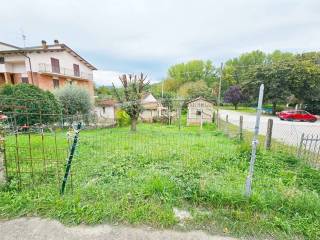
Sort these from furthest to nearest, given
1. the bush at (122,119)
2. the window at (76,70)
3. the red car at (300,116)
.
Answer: the window at (76,70) < the red car at (300,116) < the bush at (122,119)

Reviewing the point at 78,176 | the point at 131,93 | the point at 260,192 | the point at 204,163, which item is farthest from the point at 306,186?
the point at 131,93

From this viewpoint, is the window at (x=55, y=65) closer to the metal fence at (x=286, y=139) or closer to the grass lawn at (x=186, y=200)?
the metal fence at (x=286, y=139)

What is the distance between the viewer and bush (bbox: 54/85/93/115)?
1577cm

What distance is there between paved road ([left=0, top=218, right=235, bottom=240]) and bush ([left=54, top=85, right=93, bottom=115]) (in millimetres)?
→ 14337

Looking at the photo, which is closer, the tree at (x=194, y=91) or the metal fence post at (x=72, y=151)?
the metal fence post at (x=72, y=151)

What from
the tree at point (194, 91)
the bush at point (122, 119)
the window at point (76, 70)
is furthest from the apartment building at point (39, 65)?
the tree at point (194, 91)

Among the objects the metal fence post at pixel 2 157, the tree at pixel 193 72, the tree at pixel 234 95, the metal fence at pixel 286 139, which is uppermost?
the tree at pixel 193 72

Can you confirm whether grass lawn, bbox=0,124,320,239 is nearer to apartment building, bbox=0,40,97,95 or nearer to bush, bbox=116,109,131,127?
bush, bbox=116,109,131,127

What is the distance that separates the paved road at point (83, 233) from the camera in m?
2.25

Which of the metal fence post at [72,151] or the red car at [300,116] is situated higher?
Result: the metal fence post at [72,151]

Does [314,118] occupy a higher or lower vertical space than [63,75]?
lower

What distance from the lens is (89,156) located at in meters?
5.46

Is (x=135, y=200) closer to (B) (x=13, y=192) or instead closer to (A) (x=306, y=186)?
(B) (x=13, y=192)

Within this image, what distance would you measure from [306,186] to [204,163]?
6.56 feet
